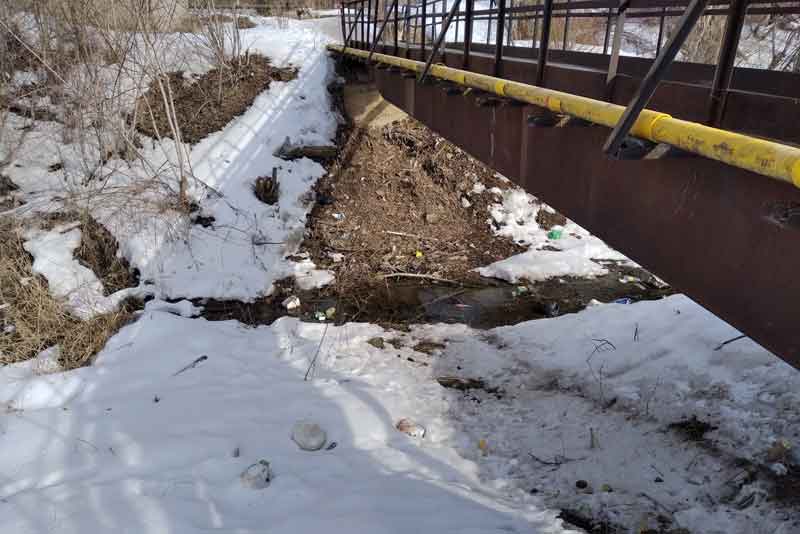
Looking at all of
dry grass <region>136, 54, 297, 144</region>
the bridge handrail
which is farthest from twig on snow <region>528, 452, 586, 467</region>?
dry grass <region>136, 54, 297, 144</region>

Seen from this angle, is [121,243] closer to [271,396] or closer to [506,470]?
[271,396]

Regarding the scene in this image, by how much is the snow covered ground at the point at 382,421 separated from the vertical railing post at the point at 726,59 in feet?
10.1

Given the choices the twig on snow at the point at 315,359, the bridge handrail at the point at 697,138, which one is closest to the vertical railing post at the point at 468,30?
the bridge handrail at the point at 697,138

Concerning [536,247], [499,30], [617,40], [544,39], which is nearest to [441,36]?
[499,30]

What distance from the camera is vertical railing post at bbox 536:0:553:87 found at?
3736 mm

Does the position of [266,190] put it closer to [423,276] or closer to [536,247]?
[423,276]

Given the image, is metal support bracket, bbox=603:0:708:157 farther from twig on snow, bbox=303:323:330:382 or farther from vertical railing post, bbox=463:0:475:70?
twig on snow, bbox=303:323:330:382

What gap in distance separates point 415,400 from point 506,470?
4.92 ft

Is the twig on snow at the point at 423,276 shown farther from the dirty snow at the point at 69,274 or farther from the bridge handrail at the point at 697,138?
the bridge handrail at the point at 697,138

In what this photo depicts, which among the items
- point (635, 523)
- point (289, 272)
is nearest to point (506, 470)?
point (635, 523)

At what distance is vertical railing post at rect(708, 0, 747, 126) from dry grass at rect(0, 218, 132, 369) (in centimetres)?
708

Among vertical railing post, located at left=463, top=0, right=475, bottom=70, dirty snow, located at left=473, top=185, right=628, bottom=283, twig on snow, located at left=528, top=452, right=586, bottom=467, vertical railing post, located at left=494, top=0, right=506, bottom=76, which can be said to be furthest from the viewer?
dirty snow, located at left=473, top=185, right=628, bottom=283

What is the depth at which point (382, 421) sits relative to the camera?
5379mm

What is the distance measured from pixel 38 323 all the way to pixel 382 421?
16.7 ft
